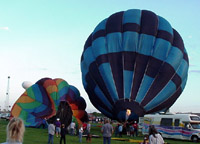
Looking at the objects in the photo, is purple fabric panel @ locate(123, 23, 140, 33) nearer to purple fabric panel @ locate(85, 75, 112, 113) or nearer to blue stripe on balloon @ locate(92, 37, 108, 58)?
blue stripe on balloon @ locate(92, 37, 108, 58)

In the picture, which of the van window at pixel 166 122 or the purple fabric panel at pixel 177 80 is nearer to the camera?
the van window at pixel 166 122

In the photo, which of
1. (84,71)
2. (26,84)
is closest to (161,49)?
(84,71)

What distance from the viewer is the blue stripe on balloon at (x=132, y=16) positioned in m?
21.5

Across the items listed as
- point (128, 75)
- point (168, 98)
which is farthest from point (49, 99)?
point (168, 98)

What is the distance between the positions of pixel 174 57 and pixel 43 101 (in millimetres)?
10590

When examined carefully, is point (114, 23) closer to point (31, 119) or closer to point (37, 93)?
point (37, 93)

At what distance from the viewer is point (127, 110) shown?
1939 cm

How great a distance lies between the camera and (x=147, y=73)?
20.1 metres

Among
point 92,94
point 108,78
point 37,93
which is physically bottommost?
point 92,94

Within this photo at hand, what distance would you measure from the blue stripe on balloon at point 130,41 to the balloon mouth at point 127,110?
3528 mm

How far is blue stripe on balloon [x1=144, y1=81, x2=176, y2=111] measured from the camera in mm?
20294

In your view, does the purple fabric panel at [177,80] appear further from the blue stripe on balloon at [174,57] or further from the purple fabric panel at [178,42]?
the purple fabric panel at [178,42]

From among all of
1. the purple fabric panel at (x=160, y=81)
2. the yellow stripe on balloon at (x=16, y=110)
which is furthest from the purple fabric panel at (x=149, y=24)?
the yellow stripe on balloon at (x=16, y=110)

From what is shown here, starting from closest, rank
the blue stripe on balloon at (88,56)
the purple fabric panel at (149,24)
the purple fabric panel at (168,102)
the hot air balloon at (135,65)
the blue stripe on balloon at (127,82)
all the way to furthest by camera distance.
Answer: the blue stripe on balloon at (127,82) → the hot air balloon at (135,65) → the purple fabric panel at (149,24) → the purple fabric panel at (168,102) → the blue stripe on balloon at (88,56)
